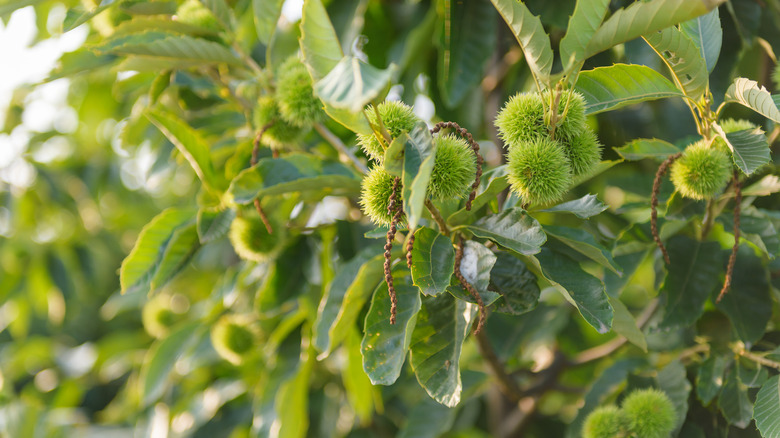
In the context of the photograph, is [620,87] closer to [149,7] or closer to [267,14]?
[267,14]

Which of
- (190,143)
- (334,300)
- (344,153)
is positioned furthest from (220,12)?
(334,300)

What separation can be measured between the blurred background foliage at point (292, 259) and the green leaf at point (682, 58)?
246mm

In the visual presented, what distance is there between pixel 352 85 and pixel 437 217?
32 centimetres

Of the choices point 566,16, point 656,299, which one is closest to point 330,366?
point 656,299

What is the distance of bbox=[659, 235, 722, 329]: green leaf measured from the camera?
3.36 ft

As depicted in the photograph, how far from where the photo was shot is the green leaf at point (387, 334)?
31.9 inches

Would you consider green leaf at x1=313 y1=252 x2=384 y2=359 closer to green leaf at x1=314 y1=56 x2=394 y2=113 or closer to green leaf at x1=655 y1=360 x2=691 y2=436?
green leaf at x1=314 y1=56 x2=394 y2=113

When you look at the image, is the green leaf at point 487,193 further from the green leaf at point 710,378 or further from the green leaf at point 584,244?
the green leaf at point 710,378

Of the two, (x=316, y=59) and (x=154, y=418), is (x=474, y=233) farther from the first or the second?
(x=154, y=418)

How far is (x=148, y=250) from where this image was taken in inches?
43.6

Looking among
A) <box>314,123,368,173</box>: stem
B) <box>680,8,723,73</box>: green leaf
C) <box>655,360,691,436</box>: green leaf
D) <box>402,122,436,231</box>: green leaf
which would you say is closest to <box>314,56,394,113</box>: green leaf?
<box>402,122,436,231</box>: green leaf

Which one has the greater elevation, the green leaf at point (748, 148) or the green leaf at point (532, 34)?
the green leaf at point (532, 34)

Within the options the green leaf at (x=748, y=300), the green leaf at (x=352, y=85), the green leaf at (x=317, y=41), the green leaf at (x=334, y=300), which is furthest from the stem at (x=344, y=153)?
the green leaf at (x=748, y=300)

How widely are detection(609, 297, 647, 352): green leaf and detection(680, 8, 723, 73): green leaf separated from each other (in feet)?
1.31
